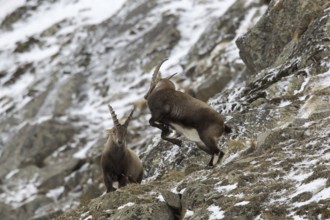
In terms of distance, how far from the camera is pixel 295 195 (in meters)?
9.23

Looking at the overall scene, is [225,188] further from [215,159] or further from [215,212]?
[215,159]

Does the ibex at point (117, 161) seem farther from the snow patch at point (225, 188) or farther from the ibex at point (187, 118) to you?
the snow patch at point (225, 188)

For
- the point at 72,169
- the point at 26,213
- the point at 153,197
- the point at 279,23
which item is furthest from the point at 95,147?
the point at 153,197

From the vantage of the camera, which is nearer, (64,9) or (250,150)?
(250,150)

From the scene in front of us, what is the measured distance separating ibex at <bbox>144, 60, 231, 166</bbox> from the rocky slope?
0.72m

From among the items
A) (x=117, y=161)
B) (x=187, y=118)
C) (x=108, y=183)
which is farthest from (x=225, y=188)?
(x=117, y=161)

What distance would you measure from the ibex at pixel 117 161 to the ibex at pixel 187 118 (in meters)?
0.97

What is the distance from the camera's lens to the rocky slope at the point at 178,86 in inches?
416

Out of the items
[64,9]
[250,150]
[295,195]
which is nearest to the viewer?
[295,195]

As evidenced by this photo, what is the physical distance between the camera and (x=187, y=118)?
14.0 m

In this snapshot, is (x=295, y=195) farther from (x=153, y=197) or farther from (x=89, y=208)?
(x=89, y=208)

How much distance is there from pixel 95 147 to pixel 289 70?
21713 mm

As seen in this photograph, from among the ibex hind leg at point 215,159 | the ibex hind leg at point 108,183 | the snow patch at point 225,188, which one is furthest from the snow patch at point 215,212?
the ibex hind leg at point 108,183

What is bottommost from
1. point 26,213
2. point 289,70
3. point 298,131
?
point 26,213
